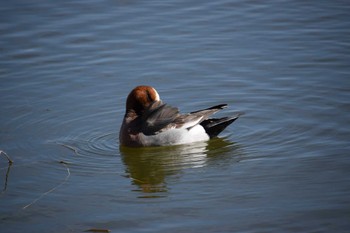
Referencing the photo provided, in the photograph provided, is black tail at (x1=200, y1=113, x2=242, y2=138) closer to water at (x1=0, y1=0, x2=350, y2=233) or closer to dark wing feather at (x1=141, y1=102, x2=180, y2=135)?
water at (x1=0, y1=0, x2=350, y2=233)

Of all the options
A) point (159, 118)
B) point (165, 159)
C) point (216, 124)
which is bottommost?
point (165, 159)

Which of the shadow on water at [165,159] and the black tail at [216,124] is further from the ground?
the black tail at [216,124]

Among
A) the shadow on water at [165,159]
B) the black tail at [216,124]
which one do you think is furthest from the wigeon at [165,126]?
the shadow on water at [165,159]

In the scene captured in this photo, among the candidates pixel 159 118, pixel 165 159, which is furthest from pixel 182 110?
Result: pixel 165 159

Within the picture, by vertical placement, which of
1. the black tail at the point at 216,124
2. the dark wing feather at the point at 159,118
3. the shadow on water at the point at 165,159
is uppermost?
the dark wing feather at the point at 159,118

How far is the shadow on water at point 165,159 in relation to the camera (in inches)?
336

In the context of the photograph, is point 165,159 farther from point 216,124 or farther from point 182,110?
point 182,110

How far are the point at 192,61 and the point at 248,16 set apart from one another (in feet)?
7.98

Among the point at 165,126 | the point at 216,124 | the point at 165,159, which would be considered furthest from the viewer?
the point at 216,124

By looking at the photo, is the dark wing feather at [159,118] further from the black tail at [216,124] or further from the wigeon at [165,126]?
the black tail at [216,124]

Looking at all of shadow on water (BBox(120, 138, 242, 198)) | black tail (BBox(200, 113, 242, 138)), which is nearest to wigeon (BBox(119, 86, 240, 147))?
black tail (BBox(200, 113, 242, 138))

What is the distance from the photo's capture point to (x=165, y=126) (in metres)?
9.86

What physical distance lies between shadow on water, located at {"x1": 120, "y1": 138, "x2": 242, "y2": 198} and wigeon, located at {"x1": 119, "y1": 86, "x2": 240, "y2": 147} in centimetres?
11

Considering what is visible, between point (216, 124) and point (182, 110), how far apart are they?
969 millimetres
